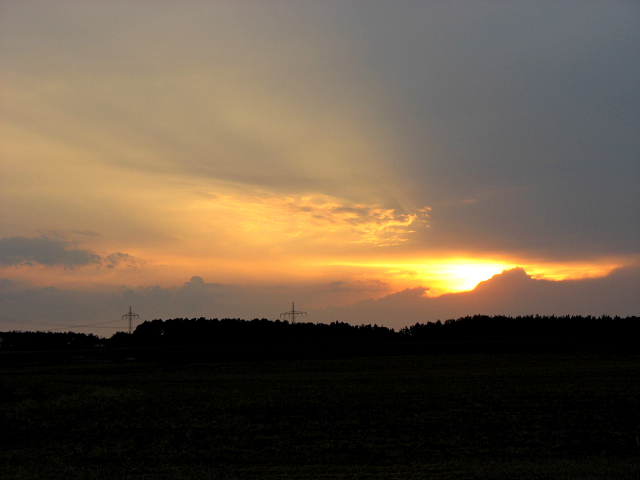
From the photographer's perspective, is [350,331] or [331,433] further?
[350,331]

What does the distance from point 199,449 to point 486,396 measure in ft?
49.5

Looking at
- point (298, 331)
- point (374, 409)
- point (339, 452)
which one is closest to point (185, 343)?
point (298, 331)

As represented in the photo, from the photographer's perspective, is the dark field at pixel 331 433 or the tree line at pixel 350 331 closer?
the dark field at pixel 331 433

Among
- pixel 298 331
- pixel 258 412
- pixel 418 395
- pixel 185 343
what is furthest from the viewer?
pixel 298 331

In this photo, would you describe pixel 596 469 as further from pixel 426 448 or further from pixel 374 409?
pixel 374 409

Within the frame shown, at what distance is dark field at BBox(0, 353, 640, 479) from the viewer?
14875mm

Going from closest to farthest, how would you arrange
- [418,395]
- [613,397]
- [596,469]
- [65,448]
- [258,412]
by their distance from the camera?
[596,469] < [65,448] < [258,412] < [613,397] < [418,395]

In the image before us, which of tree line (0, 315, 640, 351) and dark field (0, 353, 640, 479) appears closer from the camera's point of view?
dark field (0, 353, 640, 479)

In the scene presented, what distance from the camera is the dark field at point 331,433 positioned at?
14.9 metres

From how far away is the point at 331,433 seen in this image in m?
19.3

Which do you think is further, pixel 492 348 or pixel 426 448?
pixel 492 348

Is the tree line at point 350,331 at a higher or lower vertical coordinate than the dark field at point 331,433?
higher

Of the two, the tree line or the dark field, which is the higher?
the tree line

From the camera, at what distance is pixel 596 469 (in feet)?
46.4
